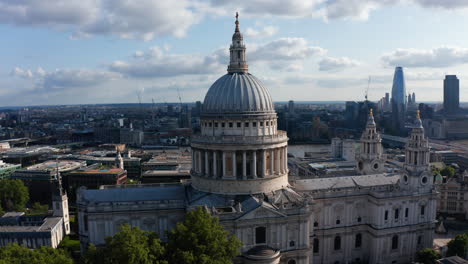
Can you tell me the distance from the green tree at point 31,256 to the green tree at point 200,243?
1168 cm

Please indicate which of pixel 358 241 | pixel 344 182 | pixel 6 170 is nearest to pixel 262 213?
pixel 344 182

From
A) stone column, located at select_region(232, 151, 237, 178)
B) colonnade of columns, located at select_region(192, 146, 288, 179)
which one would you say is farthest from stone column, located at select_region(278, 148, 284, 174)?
stone column, located at select_region(232, 151, 237, 178)

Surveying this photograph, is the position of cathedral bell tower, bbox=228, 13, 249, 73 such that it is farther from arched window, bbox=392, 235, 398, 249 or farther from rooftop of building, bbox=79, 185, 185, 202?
arched window, bbox=392, 235, 398, 249

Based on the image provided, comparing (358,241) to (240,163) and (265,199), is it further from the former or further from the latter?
(240,163)

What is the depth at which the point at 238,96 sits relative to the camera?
54.9 m

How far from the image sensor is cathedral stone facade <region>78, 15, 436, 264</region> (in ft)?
166

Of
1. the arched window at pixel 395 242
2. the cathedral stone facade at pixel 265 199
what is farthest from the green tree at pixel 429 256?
the cathedral stone facade at pixel 265 199

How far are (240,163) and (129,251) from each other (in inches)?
868

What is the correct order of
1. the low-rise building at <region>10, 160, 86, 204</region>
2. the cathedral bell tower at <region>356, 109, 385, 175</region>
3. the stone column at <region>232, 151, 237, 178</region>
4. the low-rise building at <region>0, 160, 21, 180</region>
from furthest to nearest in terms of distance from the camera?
the low-rise building at <region>0, 160, 21, 180</region> < the low-rise building at <region>10, 160, 86, 204</region> < the cathedral bell tower at <region>356, 109, 385, 175</region> < the stone column at <region>232, 151, 237, 178</region>

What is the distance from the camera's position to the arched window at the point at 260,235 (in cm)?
5011

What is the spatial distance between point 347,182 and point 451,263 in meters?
21.3

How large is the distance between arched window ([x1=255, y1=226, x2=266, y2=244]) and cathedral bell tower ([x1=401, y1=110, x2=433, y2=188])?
29.5 metres

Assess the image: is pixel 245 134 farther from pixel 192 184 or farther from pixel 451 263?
pixel 451 263

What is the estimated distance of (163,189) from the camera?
57.8 metres
